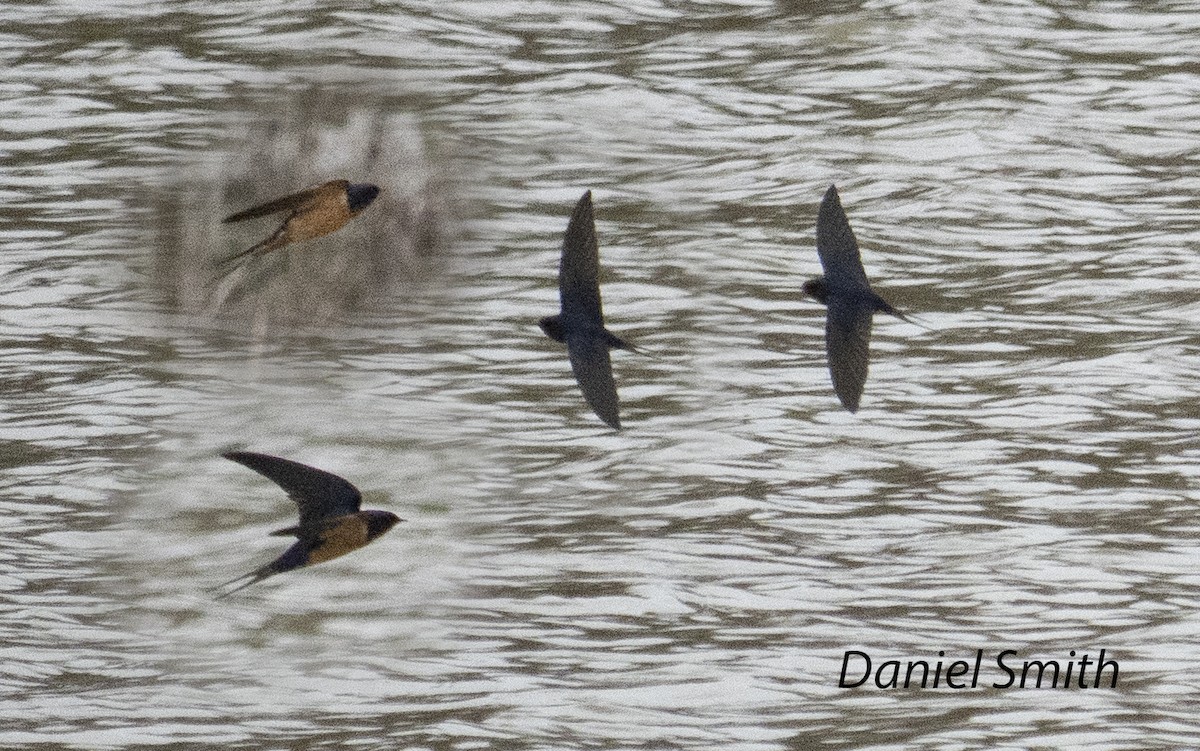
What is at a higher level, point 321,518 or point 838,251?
point 838,251

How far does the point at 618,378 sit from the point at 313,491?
161 centimetres

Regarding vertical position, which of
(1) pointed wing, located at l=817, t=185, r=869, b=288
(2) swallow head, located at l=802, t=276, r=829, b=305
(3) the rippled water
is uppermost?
(1) pointed wing, located at l=817, t=185, r=869, b=288

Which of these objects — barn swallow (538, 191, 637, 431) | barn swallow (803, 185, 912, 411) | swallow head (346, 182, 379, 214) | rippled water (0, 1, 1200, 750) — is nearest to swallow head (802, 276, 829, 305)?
barn swallow (803, 185, 912, 411)

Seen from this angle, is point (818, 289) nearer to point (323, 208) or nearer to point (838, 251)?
point (838, 251)

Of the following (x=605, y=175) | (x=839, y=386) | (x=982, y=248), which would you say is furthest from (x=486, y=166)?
(x=839, y=386)

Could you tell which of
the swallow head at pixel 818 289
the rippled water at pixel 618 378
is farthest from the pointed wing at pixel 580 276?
the rippled water at pixel 618 378

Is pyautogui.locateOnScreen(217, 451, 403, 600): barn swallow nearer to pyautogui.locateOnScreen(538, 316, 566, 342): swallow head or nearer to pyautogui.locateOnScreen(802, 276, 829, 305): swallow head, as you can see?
pyautogui.locateOnScreen(538, 316, 566, 342): swallow head

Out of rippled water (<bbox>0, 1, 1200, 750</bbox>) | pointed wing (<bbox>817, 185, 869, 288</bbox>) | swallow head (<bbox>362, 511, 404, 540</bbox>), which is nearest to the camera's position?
swallow head (<bbox>362, 511, 404, 540</bbox>)

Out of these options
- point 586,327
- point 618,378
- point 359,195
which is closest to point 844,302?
point 586,327

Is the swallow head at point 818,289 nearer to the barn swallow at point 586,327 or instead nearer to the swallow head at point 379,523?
the barn swallow at point 586,327

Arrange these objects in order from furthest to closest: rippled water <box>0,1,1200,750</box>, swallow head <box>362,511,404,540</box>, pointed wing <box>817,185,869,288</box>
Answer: rippled water <box>0,1,1200,750</box>, pointed wing <box>817,185,869,288</box>, swallow head <box>362,511,404,540</box>

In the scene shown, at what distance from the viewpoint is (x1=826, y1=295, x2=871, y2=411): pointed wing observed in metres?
2.75

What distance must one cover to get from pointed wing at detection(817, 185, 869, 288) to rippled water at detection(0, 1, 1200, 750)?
732mm

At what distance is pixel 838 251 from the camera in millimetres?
2748
